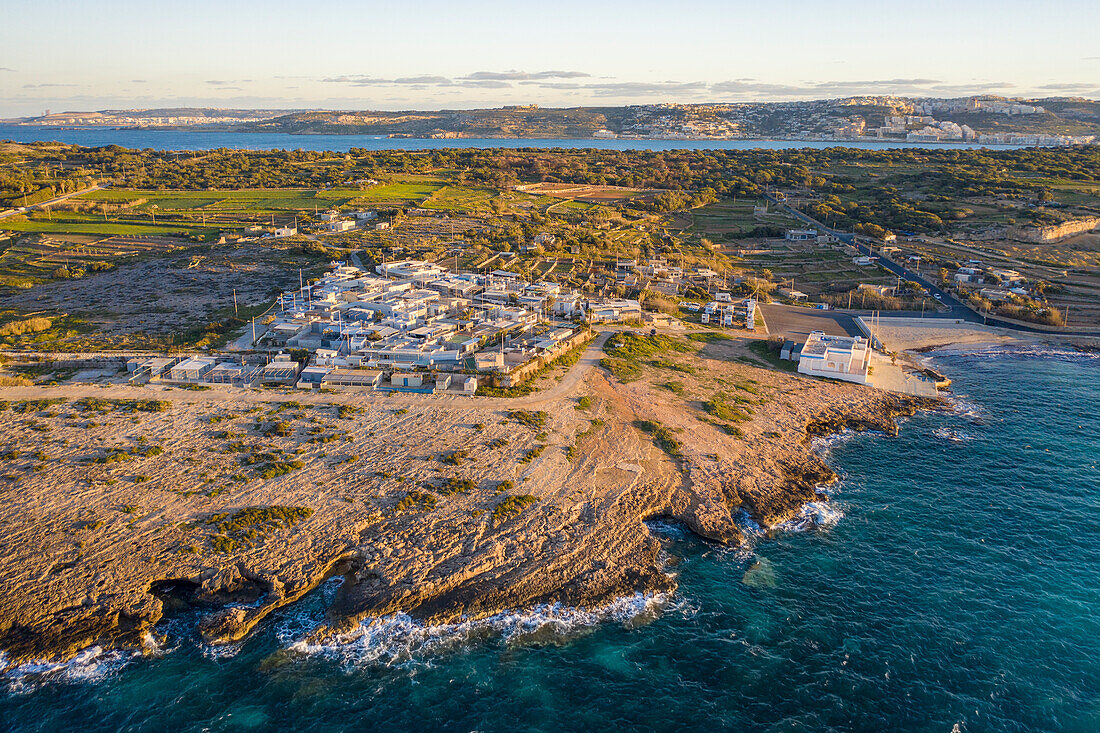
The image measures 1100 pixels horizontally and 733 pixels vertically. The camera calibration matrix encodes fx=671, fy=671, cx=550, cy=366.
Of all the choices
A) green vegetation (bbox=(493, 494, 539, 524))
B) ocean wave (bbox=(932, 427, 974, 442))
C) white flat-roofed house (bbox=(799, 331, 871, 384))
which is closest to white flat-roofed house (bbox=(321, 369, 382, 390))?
green vegetation (bbox=(493, 494, 539, 524))

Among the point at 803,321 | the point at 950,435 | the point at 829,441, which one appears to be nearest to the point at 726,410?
the point at 829,441

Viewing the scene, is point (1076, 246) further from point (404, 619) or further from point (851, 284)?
point (404, 619)

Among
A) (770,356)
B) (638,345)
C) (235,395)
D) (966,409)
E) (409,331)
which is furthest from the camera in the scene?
(770,356)

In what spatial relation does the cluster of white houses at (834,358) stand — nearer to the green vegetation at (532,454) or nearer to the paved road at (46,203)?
the green vegetation at (532,454)

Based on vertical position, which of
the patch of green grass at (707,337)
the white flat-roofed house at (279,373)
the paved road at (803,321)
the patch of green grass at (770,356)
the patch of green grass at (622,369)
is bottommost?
the patch of green grass at (770,356)

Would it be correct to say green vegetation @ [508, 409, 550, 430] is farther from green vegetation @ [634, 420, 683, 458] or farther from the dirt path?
green vegetation @ [634, 420, 683, 458]

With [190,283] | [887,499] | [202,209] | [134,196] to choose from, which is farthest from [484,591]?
[134,196]

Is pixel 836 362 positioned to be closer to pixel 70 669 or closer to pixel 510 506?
pixel 510 506

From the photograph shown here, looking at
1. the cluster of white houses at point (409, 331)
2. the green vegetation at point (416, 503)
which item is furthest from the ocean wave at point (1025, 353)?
the green vegetation at point (416, 503)
